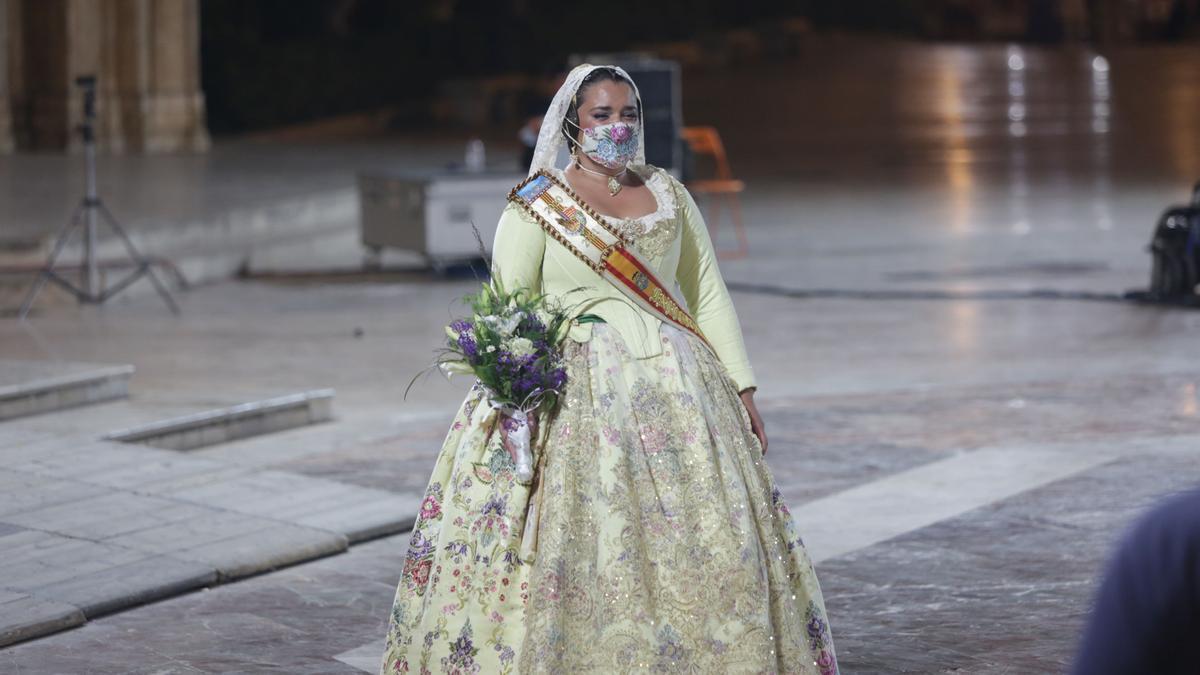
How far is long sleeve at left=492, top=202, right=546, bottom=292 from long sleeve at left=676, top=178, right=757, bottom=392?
15.0 inches

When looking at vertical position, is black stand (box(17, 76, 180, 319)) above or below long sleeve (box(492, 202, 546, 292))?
below

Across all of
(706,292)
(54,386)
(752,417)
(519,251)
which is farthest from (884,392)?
(519,251)

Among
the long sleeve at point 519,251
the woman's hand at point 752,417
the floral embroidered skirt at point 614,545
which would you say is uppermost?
the long sleeve at point 519,251

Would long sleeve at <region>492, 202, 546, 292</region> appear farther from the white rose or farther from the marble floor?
the marble floor

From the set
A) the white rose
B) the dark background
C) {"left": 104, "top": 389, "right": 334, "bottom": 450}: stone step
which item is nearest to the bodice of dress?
the white rose

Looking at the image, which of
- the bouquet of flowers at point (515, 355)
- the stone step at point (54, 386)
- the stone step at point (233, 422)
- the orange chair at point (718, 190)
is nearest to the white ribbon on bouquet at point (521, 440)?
the bouquet of flowers at point (515, 355)

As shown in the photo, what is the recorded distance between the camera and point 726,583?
4.38 m

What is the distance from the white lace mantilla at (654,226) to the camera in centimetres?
→ 462

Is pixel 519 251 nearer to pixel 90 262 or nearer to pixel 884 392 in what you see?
pixel 884 392

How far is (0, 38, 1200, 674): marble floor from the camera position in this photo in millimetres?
→ 5984

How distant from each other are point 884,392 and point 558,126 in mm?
Result: 5795

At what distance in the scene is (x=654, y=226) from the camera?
183 inches

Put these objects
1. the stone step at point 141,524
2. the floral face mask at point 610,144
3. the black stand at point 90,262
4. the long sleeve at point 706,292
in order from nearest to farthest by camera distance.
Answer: the floral face mask at point 610,144
the long sleeve at point 706,292
the stone step at point 141,524
the black stand at point 90,262

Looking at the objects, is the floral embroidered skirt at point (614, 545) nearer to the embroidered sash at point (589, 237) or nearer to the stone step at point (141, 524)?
the embroidered sash at point (589, 237)
